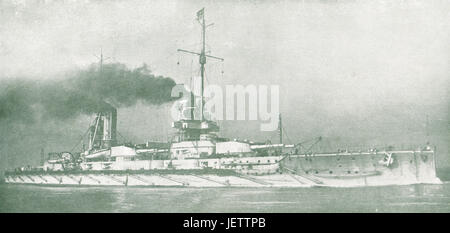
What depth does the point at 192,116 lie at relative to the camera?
31.2 meters

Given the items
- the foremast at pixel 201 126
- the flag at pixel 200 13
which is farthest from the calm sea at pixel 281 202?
the flag at pixel 200 13

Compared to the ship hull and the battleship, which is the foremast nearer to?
the battleship

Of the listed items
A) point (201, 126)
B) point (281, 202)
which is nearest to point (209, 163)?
point (201, 126)

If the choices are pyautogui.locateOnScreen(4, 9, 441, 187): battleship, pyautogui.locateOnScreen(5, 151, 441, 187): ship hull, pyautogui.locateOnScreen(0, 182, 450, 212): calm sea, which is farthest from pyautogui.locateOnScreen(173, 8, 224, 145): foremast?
pyautogui.locateOnScreen(0, 182, 450, 212): calm sea

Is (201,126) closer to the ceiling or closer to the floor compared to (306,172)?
closer to the ceiling

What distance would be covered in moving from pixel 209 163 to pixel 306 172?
6609mm

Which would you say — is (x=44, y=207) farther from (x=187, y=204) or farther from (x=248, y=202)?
(x=248, y=202)

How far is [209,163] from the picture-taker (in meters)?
27.7

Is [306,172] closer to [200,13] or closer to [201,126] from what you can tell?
[201,126]

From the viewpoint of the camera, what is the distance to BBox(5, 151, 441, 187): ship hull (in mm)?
23469

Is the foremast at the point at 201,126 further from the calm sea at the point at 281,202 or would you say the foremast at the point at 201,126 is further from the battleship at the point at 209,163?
the calm sea at the point at 281,202

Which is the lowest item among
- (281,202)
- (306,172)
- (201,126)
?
(281,202)
